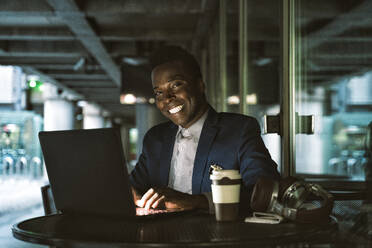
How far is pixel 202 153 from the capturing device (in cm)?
198

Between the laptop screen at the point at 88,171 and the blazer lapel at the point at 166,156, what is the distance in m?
0.59

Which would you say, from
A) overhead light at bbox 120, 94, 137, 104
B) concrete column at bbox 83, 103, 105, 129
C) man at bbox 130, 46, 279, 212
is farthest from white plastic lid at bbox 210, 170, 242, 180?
concrete column at bbox 83, 103, 105, 129

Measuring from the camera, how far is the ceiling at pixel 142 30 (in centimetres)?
387

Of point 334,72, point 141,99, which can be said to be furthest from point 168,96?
point 141,99

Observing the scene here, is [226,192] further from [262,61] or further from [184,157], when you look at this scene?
[262,61]

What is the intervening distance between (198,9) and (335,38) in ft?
6.22

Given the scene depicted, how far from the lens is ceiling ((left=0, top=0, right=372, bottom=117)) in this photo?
3.87 metres

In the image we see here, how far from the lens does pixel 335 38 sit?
525cm

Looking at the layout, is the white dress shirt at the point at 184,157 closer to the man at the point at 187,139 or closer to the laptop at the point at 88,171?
the man at the point at 187,139

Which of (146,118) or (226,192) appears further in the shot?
(146,118)

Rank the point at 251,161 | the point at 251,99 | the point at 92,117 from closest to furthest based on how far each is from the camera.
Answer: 1. the point at 251,161
2. the point at 251,99
3. the point at 92,117

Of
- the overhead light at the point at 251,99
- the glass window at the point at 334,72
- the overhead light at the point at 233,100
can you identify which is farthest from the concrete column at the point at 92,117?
the overhead light at the point at 251,99

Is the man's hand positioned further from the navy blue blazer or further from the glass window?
the glass window

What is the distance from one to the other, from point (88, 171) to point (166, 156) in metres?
0.75
